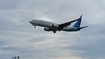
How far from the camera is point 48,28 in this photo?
179 meters

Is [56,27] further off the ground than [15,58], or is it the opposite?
[56,27]

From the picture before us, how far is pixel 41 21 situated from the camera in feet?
566

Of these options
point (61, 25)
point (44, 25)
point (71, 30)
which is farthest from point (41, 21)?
point (71, 30)

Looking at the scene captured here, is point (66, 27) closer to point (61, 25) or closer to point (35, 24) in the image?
point (61, 25)

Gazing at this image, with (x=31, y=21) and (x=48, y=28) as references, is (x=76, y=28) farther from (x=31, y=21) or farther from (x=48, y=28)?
(x=31, y=21)

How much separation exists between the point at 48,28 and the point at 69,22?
13582 mm

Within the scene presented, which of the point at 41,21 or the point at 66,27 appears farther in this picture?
the point at 66,27

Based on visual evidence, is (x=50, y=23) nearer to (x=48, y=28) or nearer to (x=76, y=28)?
(x=48, y=28)

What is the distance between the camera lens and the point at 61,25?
17962cm

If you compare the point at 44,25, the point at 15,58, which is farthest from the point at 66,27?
the point at 15,58

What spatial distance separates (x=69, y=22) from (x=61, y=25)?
5.32 m

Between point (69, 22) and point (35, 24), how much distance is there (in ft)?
A: 73.8

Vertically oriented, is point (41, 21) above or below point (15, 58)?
above

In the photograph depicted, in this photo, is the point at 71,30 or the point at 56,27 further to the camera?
the point at 71,30
